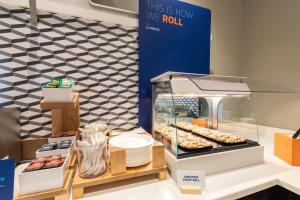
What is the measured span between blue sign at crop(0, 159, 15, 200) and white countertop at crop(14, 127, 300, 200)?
296mm

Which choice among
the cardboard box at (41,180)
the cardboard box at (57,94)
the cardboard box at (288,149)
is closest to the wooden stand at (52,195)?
the cardboard box at (41,180)

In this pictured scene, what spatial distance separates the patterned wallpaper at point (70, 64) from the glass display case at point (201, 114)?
1.01 feet

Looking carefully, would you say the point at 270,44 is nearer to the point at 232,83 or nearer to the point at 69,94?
the point at 232,83

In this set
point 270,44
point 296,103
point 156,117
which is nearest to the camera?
point 156,117

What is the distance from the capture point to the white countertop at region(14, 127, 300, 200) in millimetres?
790

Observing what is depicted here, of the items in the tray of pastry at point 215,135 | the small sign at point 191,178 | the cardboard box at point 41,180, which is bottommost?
the small sign at point 191,178

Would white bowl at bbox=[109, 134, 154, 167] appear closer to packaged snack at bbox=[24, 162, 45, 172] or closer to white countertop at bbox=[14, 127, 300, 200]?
white countertop at bbox=[14, 127, 300, 200]

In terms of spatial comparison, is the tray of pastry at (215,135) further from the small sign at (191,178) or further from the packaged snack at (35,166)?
the packaged snack at (35,166)

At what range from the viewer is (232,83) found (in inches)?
42.4

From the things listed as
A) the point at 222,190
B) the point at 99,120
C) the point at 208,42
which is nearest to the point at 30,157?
the point at 99,120

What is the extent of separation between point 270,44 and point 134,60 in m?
1.63

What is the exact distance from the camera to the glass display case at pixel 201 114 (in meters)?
0.99

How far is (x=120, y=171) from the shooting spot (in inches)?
33.2

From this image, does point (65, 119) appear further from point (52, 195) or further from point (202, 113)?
point (202, 113)
